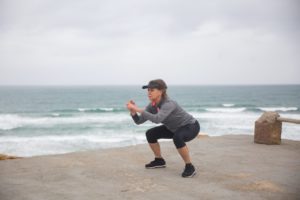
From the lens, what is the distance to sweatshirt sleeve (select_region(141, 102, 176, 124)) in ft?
13.1

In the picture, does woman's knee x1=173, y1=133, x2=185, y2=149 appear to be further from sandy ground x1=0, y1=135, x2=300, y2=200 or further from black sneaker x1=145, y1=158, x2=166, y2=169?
black sneaker x1=145, y1=158, x2=166, y2=169

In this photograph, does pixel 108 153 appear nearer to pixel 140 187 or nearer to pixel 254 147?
pixel 140 187

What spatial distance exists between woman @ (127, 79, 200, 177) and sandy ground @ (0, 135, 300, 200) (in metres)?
0.37

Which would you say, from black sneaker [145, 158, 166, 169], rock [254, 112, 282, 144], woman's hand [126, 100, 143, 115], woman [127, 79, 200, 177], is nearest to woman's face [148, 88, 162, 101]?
woman [127, 79, 200, 177]

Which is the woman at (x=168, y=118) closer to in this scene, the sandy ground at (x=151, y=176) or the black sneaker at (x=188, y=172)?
the black sneaker at (x=188, y=172)

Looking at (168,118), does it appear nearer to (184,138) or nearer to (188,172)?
(184,138)

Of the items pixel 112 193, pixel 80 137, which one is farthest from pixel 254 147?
pixel 80 137

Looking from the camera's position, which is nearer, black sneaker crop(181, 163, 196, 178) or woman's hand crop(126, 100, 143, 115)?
woman's hand crop(126, 100, 143, 115)

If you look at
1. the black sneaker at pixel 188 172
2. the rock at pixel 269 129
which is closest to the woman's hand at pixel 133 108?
the black sneaker at pixel 188 172

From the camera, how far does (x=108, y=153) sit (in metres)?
5.55

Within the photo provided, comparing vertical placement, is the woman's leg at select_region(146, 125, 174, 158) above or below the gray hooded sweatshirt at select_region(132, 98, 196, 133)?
below

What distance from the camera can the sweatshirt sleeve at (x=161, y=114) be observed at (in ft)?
13.1

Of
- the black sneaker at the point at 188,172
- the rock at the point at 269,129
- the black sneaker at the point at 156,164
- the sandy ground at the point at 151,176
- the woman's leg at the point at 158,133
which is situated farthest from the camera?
the rock at the point at 269,129

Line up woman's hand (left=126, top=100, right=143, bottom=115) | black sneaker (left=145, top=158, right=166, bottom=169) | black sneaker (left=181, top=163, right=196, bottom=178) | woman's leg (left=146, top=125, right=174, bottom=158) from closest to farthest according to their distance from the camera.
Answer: woman's hand (left=126, top=100, right=143, bottom=115)
black sneaker (left=181, top=163, right=196, bottom=178)
woman's leg (left=146, top=125, right=174, bottom=158)
black sneaker (left=145, top=158, right=166, bottom=169)
